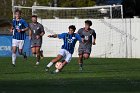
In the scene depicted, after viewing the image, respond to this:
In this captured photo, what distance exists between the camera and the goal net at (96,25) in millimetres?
39500

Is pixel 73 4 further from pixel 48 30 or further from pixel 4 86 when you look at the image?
pixel 4 86

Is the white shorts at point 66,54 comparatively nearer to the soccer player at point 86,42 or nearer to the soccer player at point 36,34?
the soccer player at point 86,42

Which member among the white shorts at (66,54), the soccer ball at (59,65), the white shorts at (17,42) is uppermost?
the white shorts at (17,42)

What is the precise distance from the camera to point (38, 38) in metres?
28.2

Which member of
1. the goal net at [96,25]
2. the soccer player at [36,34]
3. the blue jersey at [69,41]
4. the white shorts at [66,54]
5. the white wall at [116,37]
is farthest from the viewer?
the goal net at [96,25]

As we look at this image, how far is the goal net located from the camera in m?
39.5

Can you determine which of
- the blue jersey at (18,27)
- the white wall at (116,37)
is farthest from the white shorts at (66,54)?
the white wall at (116,37)

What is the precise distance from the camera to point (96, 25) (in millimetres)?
39938

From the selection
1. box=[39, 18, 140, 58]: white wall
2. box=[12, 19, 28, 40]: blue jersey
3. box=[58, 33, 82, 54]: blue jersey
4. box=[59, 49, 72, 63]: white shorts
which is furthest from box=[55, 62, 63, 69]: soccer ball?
box=[39, 18, 140, 58]: white wall

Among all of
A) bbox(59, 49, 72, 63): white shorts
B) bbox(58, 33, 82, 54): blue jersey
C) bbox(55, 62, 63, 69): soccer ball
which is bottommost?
bbox(55, 62, 63, 69): soccer ball

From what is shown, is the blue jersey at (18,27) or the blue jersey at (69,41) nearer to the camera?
the blue jersey at (69,41)


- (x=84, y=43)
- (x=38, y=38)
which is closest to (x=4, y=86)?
(x=84, y=43)

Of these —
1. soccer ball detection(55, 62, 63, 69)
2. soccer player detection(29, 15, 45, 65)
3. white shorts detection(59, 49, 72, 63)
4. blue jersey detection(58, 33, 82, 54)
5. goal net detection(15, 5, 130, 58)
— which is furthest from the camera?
goal net detection(15, 5, 130, 58)

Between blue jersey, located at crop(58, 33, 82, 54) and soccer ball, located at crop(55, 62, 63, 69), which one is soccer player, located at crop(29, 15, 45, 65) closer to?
blue jersey, located at crop(58, 33, 82, 54)
